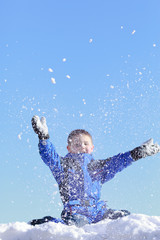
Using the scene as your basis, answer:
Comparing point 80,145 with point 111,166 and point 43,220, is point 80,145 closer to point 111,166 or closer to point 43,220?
point 111,166

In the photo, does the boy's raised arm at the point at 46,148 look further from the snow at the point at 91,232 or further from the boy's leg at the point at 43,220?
the snow at the point at 91,232

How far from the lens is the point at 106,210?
226 inches

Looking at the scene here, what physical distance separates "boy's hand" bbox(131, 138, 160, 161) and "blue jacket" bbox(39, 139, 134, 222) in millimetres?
119

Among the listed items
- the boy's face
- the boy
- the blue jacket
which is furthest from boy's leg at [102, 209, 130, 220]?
the boy's face

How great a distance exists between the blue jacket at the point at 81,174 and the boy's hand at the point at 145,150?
0.12m

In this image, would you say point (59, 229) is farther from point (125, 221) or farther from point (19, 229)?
point (125, 221)

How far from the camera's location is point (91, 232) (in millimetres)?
3336

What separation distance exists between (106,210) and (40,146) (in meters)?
1.68

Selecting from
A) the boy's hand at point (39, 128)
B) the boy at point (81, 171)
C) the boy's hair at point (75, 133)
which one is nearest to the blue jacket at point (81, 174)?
the boy at point (81, 171)

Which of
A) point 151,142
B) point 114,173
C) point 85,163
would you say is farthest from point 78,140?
point 151,142

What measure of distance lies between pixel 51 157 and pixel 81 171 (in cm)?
63

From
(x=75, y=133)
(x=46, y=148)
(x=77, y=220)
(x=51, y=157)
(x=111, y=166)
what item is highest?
(x=75, y=133)

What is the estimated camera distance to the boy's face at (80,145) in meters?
6.43

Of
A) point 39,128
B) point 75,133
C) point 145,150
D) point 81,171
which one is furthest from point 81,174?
point 145,150
